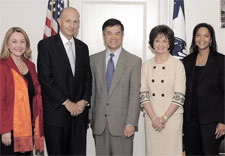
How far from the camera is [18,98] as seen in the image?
3002mm

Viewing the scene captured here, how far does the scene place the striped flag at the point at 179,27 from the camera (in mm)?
3982

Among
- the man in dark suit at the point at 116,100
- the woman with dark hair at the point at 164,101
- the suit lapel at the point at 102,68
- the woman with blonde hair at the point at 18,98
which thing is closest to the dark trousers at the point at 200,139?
the woman with dark hair at the point at 164,101

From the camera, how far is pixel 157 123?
3.14 meters

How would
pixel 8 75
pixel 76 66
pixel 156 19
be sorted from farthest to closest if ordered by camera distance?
1. pixel 156 19
2. pixel 76 66
3. pixel 8 75

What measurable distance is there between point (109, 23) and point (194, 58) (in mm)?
958

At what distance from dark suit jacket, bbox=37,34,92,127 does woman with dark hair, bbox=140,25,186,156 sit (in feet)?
2.14

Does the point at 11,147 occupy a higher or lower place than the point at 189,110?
lower

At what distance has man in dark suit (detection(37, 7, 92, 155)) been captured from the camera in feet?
10.2

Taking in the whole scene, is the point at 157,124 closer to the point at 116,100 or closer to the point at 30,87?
the point at 116,100

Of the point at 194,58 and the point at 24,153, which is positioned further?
the point at 194,58

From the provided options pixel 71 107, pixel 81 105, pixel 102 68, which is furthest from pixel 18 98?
pixel 102 68

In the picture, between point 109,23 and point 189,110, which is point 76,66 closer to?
point 109,23

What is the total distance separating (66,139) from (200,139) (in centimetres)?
133

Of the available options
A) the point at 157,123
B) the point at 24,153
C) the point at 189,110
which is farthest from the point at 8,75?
the point at 189,110
